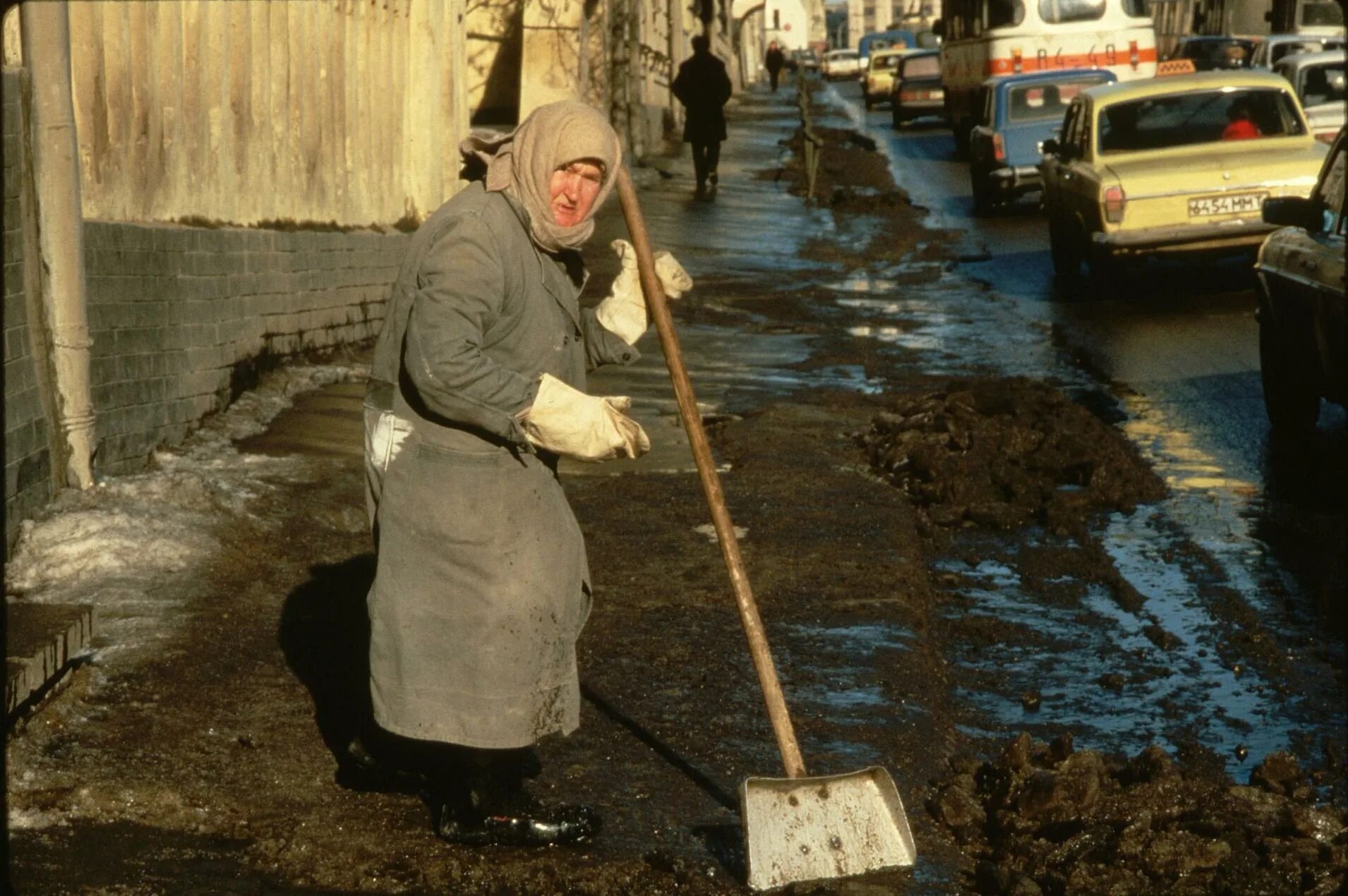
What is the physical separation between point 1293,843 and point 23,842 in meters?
2.96

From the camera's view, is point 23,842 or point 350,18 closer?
point 23,842

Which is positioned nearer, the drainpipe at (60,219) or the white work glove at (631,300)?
the white work glove at (631,300)

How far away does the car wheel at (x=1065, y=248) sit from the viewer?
1625 centimetres

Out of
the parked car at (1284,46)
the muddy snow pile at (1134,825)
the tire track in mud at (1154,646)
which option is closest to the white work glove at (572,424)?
the muddy snow pile at (1134,825)

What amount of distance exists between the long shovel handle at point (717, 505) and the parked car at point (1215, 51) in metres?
31.4

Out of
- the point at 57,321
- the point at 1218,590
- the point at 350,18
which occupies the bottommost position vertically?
the point at 1218,590

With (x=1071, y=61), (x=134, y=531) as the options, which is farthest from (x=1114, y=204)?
(x=1071, y=61)

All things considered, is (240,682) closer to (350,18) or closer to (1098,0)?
(350,18)

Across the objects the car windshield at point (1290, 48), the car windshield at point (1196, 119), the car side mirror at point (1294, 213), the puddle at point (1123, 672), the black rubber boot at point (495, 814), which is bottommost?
the puddle at point (1123, 672)

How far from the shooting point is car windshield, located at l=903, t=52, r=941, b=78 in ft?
148

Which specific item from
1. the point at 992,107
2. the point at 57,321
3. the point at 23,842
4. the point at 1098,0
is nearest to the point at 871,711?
the point at 23,842

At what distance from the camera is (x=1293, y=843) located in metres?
4.50

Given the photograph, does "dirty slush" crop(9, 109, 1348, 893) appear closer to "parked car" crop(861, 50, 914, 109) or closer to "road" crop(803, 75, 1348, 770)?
"road" crop(803, 75, 1348, 770)

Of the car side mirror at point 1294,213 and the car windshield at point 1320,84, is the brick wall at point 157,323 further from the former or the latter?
the car windshield at point 1320,84
